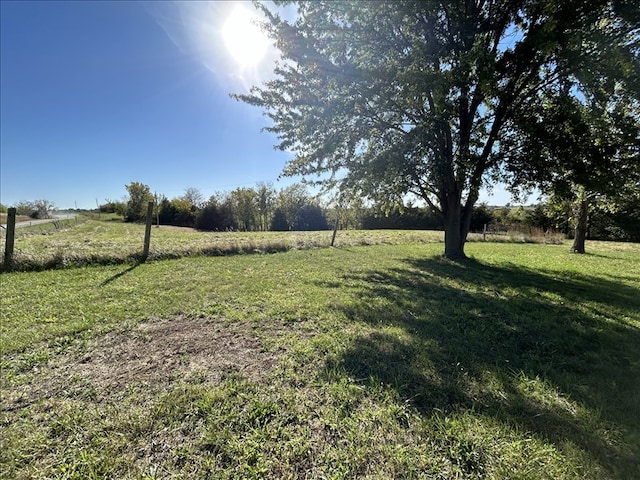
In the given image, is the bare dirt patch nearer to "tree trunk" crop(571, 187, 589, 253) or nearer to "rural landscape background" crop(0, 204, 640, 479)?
"rural landscape background" crop(0, 204, 640, 479)

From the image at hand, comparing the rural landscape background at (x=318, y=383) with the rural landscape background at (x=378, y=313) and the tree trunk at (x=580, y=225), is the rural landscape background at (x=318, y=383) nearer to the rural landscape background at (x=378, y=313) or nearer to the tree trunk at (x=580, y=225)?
the rural landscape background at (x=378, y=313)

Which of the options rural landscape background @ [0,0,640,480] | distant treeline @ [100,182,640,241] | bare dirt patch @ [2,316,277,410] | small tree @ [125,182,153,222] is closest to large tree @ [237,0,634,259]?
rural landscape background @ [0,0,640,480]

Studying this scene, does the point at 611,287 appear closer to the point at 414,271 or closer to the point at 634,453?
the point at 414,271

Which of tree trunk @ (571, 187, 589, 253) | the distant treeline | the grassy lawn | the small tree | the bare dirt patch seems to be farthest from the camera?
the small tree

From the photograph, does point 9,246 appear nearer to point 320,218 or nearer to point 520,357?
point 520,357

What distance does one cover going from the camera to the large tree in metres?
5.57

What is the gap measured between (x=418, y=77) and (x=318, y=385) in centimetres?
613

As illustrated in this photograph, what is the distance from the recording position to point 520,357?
282 centimetres

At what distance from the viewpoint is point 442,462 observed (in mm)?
1610

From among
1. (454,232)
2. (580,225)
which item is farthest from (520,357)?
(580,225)

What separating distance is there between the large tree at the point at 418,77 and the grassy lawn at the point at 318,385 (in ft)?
14.4

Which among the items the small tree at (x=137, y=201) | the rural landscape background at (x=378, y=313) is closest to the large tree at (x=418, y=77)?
the rural landscape background at (x=378, y=313)

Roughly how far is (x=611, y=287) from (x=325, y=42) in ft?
27.7

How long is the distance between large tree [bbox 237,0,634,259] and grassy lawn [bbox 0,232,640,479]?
4380 millimetres
